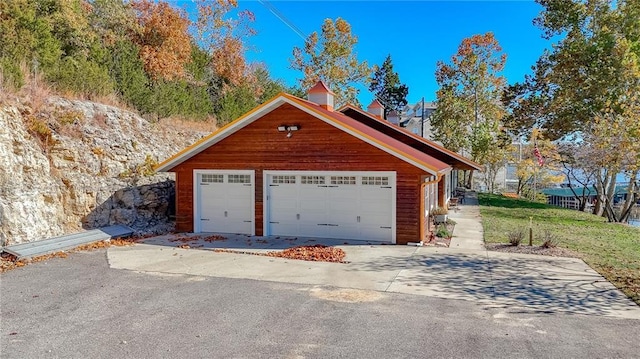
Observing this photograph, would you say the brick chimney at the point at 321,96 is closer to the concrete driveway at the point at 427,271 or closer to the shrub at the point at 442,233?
the concrete driveway at the point at 427,271

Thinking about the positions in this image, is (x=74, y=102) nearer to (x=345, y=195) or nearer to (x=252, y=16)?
(x=345, y=195)

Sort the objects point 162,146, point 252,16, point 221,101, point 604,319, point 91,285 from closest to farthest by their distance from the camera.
Result: 1. point 604,319
2. point 91,285
3. point 162,146
4. point 221,101
5. point 252,16

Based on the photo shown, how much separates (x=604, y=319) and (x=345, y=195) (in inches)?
295

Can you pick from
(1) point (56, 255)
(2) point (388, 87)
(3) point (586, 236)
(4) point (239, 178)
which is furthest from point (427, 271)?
(2) point (388, 87)

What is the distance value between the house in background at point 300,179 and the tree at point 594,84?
36.8 feet

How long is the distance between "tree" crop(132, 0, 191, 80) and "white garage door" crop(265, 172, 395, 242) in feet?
35.2

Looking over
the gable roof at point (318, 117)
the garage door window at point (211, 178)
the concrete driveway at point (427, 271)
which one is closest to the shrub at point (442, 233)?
the concrete driveway at point (427, 271)

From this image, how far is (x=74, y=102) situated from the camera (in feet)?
47.3

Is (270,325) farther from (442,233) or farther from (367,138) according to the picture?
(442,233)

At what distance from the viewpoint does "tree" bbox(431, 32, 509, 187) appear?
33.7 m

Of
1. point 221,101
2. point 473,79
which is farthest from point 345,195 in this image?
point 473,79

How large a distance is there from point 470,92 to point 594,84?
14.3 meters

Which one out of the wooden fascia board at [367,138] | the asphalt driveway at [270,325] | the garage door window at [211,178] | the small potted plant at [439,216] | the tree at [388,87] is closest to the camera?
the asphalt driveway at [270,325]

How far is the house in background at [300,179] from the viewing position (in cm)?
1211
